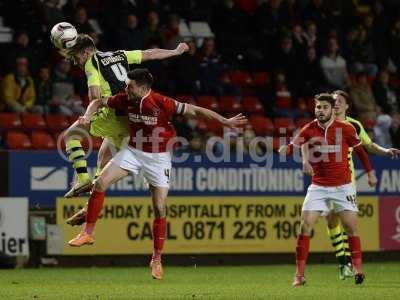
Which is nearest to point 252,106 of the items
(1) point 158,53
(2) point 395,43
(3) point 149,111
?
(2) point 395,43

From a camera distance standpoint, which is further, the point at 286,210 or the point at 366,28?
the point at 366,28

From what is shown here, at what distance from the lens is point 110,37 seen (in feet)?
71.6

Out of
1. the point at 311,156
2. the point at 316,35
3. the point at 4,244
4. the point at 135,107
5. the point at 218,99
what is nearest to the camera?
the point at 135,107

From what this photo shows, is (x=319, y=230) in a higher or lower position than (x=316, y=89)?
lower

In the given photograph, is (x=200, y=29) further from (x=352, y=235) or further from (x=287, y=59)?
(x=352, y=235)

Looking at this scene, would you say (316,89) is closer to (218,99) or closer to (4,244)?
(218,99)

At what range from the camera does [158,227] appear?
14.6 m

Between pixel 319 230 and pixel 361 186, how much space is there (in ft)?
3.29

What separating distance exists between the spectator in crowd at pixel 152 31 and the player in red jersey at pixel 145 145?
7.45 metres

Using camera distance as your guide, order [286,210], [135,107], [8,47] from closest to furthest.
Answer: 1. [135,107]
2. [286,210]
3. [8,47]

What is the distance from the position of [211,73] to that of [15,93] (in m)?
3.94

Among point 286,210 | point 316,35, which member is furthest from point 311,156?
point 316,35

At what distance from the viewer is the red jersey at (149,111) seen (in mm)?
14086

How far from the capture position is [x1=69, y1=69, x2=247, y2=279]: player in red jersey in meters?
14.0
